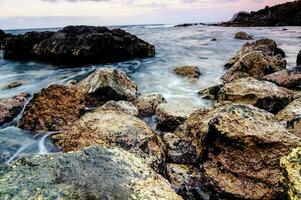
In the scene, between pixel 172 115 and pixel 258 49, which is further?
pixel 258 49

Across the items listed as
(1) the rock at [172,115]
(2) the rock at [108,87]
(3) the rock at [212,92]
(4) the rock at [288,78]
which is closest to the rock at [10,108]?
(2) the rock at [108,87]

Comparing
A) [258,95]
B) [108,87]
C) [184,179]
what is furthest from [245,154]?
[108,87]

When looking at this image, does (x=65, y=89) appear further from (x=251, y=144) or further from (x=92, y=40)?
(x=92, y=40)

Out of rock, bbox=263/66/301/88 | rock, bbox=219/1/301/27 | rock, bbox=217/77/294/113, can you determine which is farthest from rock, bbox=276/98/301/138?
rock, bbox=219/1/301/27

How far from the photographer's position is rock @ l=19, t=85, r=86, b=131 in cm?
576

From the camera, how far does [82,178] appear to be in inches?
94.6

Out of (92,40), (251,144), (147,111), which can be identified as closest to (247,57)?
(147,111)

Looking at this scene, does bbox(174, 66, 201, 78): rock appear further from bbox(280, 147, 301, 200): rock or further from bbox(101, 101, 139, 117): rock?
bbox(280, 147, 301, 200): rock

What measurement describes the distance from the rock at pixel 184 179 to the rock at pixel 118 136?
0.20m

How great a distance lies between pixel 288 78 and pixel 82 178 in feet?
21.5

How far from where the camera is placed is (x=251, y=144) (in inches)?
145

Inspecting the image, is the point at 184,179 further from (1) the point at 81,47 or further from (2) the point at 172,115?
(1) the point at 81,47

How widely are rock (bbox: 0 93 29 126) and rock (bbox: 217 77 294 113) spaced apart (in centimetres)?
438

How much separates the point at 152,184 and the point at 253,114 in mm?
1967
